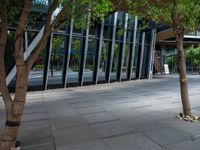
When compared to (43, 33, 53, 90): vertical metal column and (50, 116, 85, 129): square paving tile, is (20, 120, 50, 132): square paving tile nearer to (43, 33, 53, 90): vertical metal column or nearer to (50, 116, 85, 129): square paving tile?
(50, 116, 85, 129): square paving tile

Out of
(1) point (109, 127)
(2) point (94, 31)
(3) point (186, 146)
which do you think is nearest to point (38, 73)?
(2) point (94, 31)

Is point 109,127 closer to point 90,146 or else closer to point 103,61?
point 90,146

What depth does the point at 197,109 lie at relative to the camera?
9.80 metres

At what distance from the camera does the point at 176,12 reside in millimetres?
8250

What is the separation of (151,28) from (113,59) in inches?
175

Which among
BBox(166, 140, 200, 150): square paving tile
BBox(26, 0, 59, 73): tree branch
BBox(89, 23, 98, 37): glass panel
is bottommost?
BBox(166, 140, 200, 150): square paving tile

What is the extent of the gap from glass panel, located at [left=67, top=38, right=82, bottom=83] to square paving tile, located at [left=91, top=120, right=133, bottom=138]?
10.6 metres

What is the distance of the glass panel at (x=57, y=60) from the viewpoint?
1724 centimetres

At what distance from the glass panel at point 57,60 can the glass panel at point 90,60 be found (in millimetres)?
2081

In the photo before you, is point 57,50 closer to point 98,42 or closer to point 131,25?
point 98,42

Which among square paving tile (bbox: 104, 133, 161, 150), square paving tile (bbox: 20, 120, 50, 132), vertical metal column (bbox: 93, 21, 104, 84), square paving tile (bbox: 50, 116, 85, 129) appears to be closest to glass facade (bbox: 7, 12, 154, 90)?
vertical metal column (bbox: 93, 21, 104, 84)

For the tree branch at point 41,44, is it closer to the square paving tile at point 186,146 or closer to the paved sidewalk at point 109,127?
the paved sidewalk at point 109,127

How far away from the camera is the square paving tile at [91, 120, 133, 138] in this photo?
697 cm

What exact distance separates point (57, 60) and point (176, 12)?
10.6 metres
